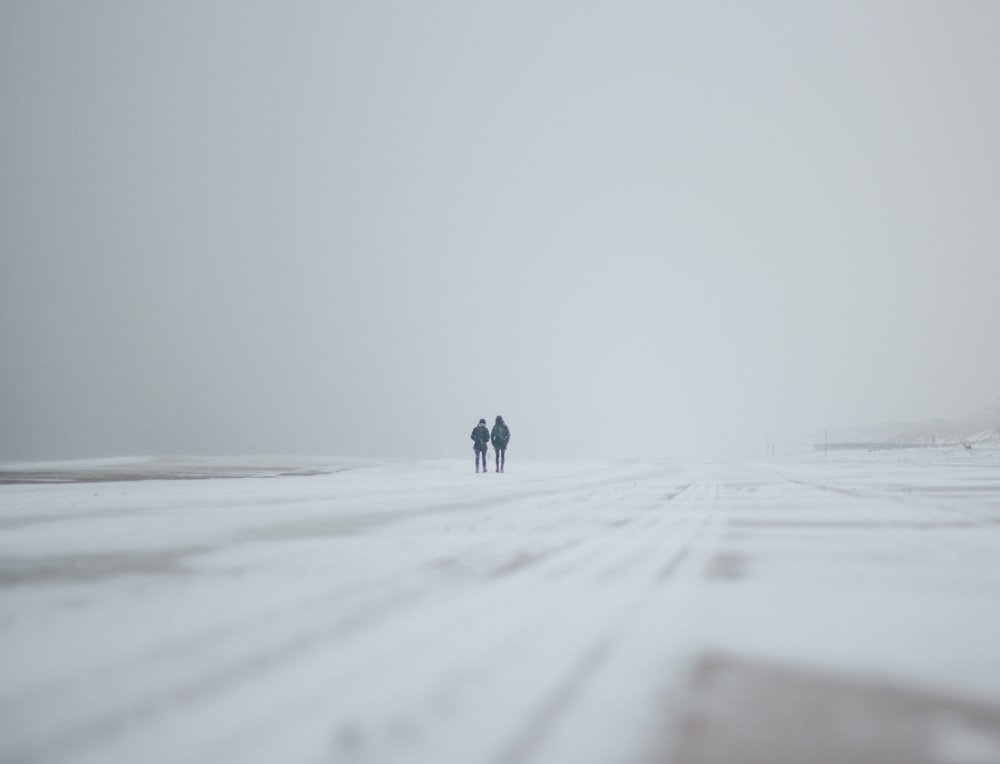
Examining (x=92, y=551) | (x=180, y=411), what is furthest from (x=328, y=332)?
(x=92, y=551)

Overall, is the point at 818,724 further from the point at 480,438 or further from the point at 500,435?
the point at 480,438

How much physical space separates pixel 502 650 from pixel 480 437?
1679 centimetres

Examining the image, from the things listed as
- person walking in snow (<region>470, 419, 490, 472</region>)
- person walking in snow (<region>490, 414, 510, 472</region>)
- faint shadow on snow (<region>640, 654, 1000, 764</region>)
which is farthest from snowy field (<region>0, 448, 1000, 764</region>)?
person walking in snow (<region>470, 419, 490, 472</region>)

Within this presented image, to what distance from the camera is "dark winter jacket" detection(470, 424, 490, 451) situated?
18.3 metres

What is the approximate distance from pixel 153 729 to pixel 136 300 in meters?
162

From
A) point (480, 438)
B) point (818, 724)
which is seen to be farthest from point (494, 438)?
point (818, 724)

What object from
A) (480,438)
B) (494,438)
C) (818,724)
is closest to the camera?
(818,724)

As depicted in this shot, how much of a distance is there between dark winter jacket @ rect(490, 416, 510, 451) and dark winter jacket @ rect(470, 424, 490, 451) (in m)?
0.22

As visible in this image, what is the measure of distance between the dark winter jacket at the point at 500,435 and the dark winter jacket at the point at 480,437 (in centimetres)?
22

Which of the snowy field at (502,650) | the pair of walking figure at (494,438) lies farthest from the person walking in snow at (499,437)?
the snowy field at (502,650)

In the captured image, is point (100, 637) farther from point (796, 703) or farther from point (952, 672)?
point (952, 672)

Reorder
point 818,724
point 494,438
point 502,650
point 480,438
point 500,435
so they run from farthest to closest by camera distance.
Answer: point 480,438
point 500,435
point 494,438
point 502,650
point 818,724

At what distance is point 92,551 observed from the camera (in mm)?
3383

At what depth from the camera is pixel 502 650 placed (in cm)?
171
